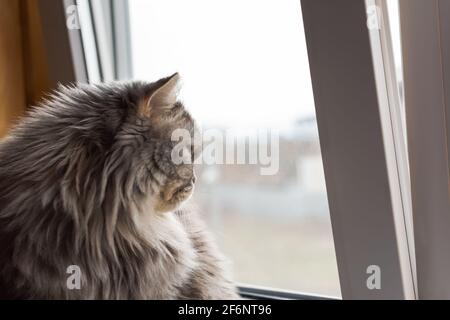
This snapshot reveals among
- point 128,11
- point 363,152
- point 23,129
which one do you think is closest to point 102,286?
point 23,129

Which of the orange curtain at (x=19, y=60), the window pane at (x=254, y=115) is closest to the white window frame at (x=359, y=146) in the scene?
the window pane at (x=254, y=115)

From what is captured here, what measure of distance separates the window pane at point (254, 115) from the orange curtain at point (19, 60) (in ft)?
1.02

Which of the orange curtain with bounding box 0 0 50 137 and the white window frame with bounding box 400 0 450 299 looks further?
the orange curtain with bounding box 0 0 50 137

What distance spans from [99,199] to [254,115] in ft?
1.91

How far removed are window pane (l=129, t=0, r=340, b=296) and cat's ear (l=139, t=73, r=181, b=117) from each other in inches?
8.8

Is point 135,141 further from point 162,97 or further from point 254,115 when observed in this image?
point 254,115

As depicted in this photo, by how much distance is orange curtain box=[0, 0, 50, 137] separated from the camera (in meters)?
1.54

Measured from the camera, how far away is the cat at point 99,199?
0.97 m

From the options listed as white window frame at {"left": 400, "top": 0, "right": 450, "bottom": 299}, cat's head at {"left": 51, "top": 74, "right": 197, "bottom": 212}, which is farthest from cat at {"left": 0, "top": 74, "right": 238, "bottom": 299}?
white window frame at {"left": 400, "top": 0, "right": 450, "bottom": 299}

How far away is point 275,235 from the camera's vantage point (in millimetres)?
1505

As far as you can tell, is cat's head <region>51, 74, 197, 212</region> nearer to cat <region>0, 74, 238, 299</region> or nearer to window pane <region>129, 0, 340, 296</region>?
cat <region>0, 74, 238, 299</region>

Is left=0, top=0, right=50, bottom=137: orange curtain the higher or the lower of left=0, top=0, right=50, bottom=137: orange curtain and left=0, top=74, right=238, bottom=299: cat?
the higher
